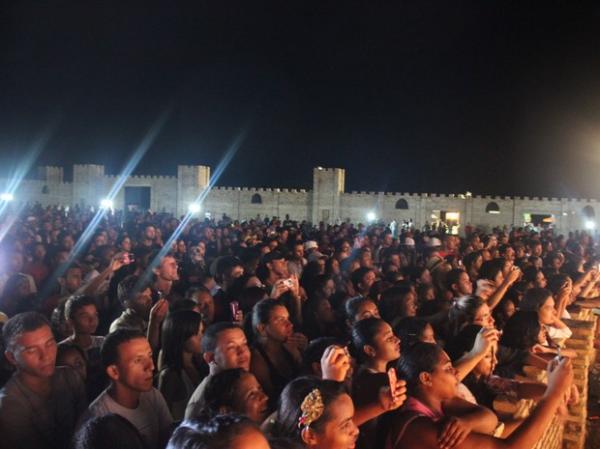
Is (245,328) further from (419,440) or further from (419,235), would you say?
(419,235)

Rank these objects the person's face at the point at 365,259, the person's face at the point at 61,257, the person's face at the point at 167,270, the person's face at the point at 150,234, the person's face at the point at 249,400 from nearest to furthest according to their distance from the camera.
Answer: the person's face at the point at 249,400, the person's face at the point at 167,270, the person's face at the point at 61,257, the person's face at the point at 365,259, the person's face at the point at 150,234

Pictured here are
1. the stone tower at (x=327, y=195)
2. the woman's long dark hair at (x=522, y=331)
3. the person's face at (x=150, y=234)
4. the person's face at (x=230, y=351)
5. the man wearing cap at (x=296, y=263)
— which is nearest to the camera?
the person's face at (x=230, y=351)

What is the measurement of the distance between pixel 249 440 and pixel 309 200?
1602 inches

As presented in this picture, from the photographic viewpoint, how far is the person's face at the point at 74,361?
12.4ft

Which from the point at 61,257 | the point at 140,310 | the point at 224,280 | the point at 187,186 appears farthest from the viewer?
the point at 187,186

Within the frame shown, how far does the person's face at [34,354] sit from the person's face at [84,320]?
3.42 feet

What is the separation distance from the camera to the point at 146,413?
10.4ft

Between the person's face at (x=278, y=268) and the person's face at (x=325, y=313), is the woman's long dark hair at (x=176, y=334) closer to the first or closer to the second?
the person's face at (x=325, y=313)

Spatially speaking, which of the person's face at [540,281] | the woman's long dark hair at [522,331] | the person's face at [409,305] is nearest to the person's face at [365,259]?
the person's face at [540,281]

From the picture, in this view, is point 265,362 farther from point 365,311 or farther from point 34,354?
point 34,354

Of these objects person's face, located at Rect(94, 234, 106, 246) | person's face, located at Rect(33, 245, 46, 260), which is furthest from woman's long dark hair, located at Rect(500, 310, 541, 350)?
person's face, located at Rect(94, 234, 106, 246)

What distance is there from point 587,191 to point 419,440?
2244 inches

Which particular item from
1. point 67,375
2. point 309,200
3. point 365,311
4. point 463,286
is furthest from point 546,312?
point 309,200

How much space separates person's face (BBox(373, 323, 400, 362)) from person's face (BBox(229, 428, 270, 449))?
194 cm
